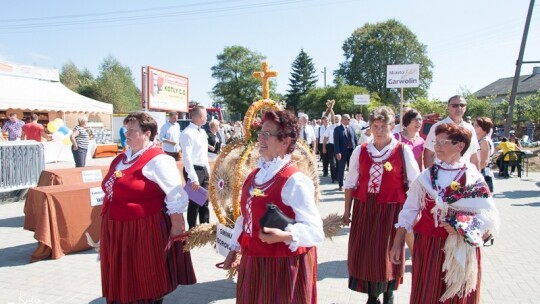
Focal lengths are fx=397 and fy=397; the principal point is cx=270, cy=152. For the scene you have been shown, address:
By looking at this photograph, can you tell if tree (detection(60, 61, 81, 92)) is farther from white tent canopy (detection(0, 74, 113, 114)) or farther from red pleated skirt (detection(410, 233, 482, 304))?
red pleated skirt (detection(410, 233, 482, 304))

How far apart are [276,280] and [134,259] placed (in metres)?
1.29

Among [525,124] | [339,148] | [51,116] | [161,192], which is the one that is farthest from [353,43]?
[161,192]

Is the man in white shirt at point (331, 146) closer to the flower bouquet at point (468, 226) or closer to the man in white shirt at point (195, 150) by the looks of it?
the man in white shirt at point (195, 150)

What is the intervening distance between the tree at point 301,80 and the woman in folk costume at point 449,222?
6050 centimetres

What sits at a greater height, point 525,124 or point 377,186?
point 525,124

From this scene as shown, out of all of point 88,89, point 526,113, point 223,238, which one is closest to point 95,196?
point 223,238

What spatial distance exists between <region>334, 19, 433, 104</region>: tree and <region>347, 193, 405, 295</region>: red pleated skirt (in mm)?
52119

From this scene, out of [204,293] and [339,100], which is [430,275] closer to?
[204,293]

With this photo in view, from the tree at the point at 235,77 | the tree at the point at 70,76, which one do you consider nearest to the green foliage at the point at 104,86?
the tree at the point at 70,76

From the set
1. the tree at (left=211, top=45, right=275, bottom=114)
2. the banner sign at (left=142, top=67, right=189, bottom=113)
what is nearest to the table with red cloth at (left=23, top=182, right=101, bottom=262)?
the banner sign at (left=142, top=67, right=189, bottom=113)

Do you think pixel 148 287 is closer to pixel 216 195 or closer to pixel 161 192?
pixel 161 192

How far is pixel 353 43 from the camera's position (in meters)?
57.5

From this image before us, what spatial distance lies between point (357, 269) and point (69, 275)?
11.3 ft

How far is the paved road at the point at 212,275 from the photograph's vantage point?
4.18 m
